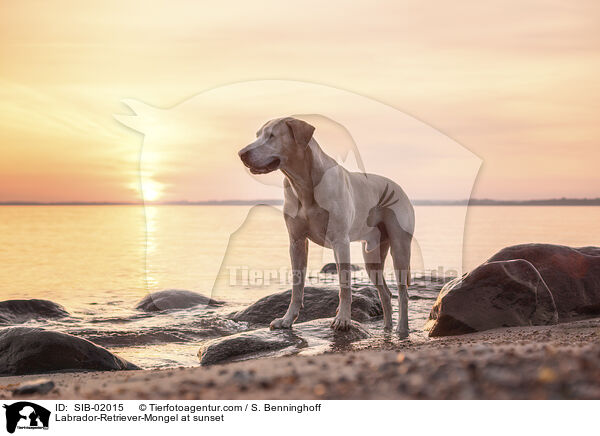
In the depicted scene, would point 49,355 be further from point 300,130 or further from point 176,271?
point 176,271

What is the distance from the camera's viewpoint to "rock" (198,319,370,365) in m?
6.42

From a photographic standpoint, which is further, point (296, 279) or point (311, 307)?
point (311, 307)

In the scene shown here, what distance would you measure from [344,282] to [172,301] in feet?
→ 16.3

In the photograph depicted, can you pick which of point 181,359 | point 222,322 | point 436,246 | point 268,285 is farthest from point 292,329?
point 436,246

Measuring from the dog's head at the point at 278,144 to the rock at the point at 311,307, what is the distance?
336 cm

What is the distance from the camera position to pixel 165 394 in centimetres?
315

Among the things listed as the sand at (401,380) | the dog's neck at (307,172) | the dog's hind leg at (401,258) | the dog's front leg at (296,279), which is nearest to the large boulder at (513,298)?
the dog's hind leg at (401,258)

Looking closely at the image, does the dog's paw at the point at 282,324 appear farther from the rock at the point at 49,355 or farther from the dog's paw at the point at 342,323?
the rock at the point at 49,355

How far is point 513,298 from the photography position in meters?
6.98

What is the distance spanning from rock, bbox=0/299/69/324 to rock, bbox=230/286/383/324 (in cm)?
321

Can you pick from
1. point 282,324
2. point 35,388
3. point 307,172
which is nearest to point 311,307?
point 282,324

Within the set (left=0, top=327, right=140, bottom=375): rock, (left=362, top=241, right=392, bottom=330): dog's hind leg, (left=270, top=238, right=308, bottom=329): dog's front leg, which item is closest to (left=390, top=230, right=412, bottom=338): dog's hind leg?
(left=362, top=241, right=392, bottom=330): dog's hind leg
